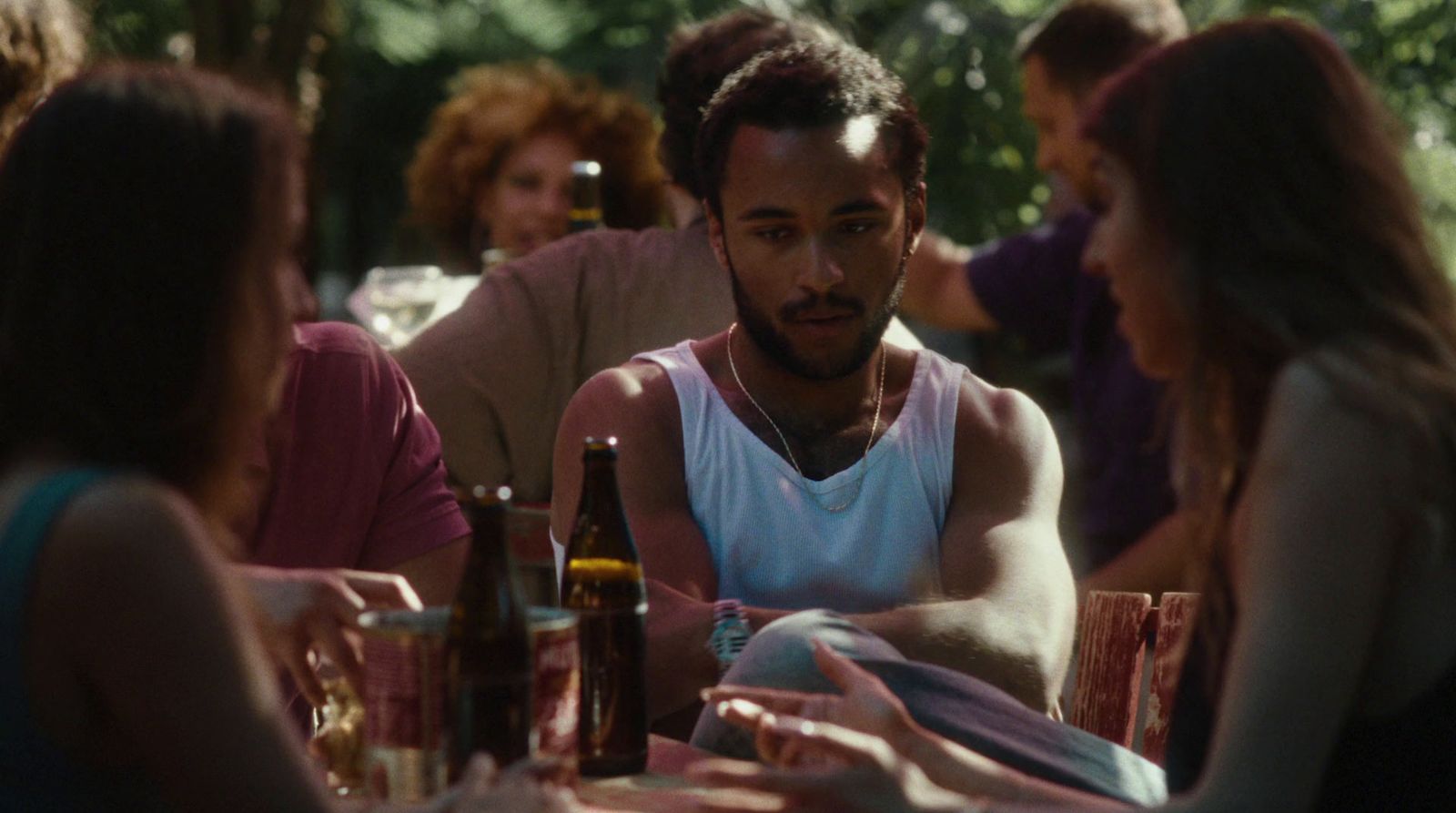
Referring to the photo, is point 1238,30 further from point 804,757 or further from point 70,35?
point 70,35

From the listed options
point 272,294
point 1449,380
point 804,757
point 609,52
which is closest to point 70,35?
point 272,294

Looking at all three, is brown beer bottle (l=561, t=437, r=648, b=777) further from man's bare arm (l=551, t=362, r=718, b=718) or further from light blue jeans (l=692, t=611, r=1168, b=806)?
man's bare arm (l=551, t=362, r=718, b=718)

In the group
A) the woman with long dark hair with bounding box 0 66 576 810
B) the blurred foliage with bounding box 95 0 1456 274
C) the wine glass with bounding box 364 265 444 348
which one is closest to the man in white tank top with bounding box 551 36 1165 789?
the blurred foliage with bounding box 95 0 1456 274

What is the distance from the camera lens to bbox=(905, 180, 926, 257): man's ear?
11.0 ft

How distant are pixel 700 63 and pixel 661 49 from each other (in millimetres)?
4164

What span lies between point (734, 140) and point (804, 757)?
4.62 ft

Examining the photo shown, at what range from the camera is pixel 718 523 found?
311cm

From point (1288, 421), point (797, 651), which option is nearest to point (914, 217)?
point (797, 651)

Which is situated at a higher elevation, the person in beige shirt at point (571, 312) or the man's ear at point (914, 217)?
the man's ear at point (914, 217)

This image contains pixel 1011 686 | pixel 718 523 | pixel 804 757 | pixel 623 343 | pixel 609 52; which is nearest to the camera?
pixel 804 757

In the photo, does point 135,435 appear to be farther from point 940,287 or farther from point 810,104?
point 940,287

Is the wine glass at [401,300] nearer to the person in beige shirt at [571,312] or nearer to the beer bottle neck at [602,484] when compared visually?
the person in beige shirt at [571,312]

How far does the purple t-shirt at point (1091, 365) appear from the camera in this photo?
178 inches

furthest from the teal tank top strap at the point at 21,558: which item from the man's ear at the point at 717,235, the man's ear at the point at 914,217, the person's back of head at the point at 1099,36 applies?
the person's back of head at the point at 1099,36
